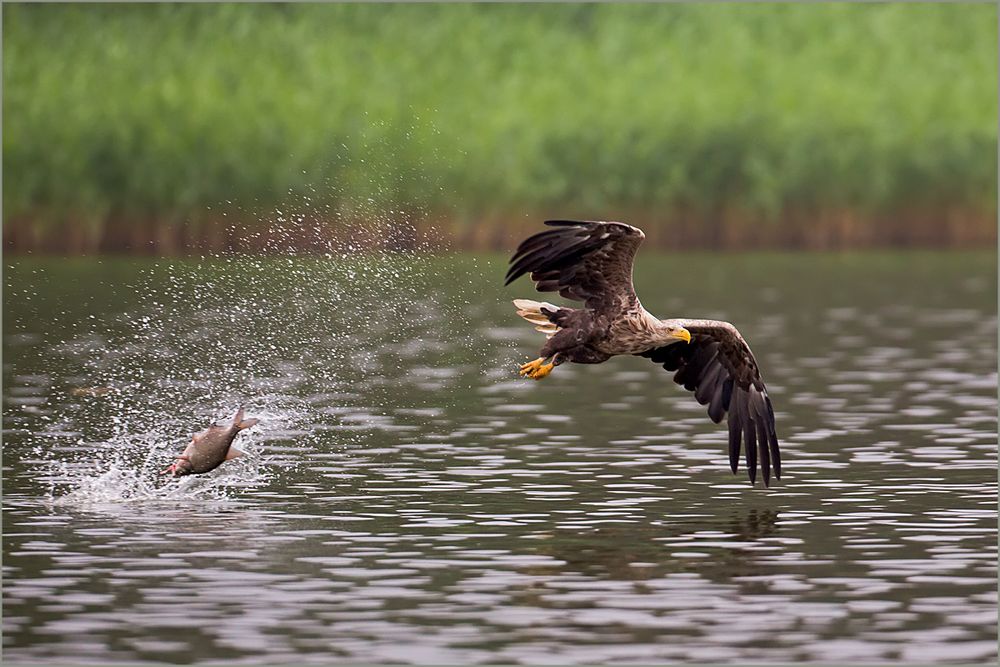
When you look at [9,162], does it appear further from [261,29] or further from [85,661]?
[85,661]

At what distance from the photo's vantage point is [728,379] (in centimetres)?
1590

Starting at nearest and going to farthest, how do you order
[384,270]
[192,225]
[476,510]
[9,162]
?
[476,510], [384,270], [192,225], [9,162]

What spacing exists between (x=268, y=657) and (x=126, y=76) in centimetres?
3885

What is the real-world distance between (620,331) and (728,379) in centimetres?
158

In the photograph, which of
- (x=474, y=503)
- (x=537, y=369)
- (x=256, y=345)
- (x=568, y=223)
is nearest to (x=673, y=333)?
(x=537, y=369)

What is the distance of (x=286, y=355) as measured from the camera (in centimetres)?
2428

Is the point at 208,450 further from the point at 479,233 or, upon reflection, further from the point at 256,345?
the point at 479,233

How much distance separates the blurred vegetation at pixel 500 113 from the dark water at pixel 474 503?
11.5m

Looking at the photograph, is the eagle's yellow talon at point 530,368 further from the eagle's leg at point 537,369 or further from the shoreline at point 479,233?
the shoreline at point 479,233

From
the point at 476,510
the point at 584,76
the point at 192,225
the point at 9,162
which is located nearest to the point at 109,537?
the point at 476,510

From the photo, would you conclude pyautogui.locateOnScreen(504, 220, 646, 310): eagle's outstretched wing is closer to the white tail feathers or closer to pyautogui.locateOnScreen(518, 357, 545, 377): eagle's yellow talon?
the white tail feathers

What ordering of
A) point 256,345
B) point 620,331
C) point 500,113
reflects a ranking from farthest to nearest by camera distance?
point 500,113 → point 256,345 → point 620,331

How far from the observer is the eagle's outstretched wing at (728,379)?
15547 mm

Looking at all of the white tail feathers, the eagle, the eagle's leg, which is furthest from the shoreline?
the eagle's leg
